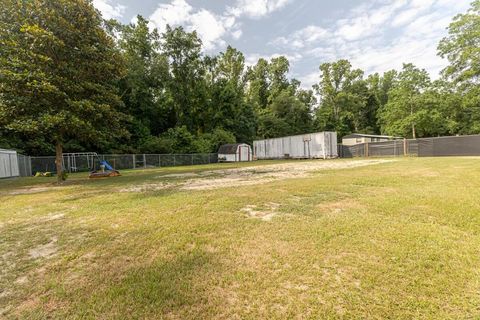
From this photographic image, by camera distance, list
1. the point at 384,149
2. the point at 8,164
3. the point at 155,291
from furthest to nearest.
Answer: the point at 384,149 → the point at 8,164 → the point at 155,291

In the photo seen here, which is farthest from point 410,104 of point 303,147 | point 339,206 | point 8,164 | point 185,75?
point 8,164

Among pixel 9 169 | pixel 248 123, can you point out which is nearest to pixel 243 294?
pixel 9 169

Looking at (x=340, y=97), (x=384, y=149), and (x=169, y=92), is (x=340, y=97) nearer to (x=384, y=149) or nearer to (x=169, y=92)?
(x=384, y=149)

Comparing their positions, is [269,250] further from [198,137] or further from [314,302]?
[198,137]

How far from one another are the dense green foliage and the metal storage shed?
2283 mm

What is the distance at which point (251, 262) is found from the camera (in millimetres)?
2656

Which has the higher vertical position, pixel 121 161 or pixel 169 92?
pixel 169 92

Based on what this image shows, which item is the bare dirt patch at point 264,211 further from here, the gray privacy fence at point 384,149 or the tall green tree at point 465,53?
the tall green tree at point 465,53

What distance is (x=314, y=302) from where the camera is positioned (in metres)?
1.98

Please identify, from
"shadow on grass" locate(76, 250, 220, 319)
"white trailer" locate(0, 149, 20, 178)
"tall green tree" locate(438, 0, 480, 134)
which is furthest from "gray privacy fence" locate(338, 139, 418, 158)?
"white trailer" locate(0, 149, 20, 178)

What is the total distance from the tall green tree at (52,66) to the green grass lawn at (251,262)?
6522mm

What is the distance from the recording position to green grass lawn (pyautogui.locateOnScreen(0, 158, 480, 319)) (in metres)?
1.96

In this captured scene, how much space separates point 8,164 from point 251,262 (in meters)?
20.6

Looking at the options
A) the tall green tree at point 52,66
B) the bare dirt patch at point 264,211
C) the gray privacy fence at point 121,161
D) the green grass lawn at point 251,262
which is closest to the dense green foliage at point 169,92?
the tall green tree at point 52,66
